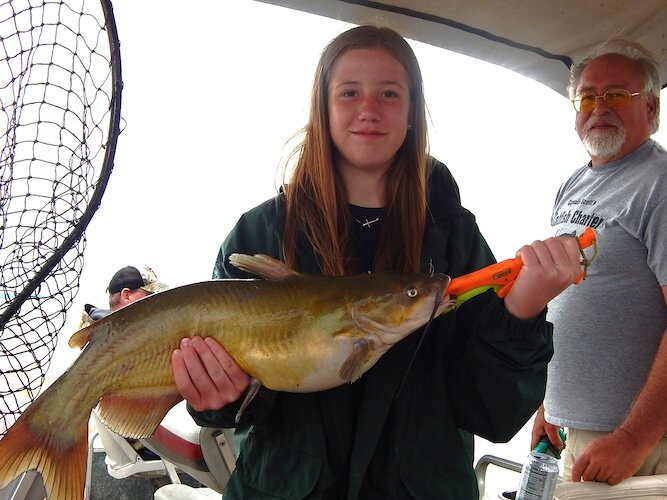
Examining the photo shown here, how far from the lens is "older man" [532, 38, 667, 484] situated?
8.09 ft

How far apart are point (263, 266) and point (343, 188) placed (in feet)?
1.53

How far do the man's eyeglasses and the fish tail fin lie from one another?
2789 millimetres

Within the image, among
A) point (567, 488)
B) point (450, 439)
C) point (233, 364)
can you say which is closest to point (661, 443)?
point (567, 488)

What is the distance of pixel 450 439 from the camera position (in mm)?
1648

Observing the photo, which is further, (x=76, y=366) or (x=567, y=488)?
(x=567, y=488)

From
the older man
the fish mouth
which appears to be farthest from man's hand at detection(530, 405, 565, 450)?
the fish mouth

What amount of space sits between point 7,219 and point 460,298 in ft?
4.99

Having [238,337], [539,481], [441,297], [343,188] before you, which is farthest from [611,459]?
[238,337]

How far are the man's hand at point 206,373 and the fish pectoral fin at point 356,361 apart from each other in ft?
0.89

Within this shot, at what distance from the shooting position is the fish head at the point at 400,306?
1535 mm

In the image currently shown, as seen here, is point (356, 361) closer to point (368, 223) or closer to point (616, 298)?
point (368, 223)

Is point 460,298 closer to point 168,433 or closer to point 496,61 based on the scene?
point 168,433

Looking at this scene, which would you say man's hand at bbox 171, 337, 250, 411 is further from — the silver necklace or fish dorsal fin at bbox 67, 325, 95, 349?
the silver necklace

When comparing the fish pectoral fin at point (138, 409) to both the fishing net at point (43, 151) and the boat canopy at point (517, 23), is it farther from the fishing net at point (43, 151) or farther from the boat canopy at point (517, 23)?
the boat canopy at point (517, 23)
